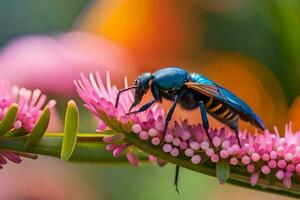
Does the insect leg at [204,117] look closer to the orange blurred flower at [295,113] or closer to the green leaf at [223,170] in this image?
the green leaf at [223,170]

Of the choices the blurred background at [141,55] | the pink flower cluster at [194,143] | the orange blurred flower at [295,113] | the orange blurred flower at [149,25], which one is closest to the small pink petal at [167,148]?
the pink flower cluster at [194,143]

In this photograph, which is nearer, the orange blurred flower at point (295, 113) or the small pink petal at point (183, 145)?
the small pink petal at point (183, 145)

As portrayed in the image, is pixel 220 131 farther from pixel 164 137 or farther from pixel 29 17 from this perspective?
pixel 29 17

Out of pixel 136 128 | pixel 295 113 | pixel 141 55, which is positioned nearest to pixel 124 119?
pixel 136 128

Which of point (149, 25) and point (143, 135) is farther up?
point (149, 25)

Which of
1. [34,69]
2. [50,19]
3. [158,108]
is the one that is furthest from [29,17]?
[158,108]

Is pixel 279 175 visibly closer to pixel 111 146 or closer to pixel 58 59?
pixel 111 146
